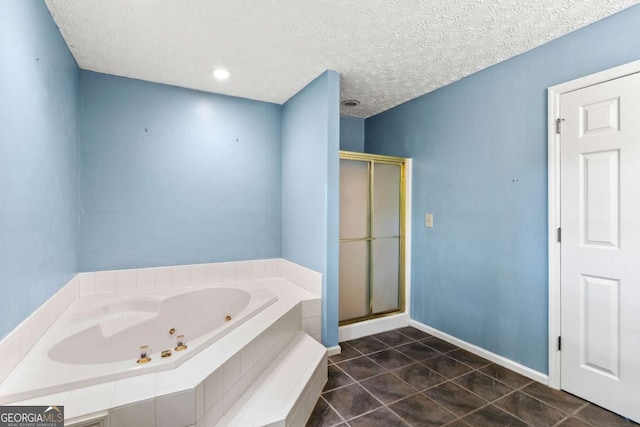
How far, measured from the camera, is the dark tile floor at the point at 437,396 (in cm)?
177

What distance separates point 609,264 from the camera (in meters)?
1.84

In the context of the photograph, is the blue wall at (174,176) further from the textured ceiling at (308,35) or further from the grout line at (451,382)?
the grout line at (451,382)

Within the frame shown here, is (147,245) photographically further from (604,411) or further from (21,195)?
(604,411)

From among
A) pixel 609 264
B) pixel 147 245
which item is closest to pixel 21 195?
pixel 147 245

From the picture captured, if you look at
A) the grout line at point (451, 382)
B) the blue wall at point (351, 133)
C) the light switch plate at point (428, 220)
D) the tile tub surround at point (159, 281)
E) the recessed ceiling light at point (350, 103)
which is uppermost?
the recessed ceiling light at point (350, 103)

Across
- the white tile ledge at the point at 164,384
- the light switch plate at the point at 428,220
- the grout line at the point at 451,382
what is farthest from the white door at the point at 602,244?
the white tile ledge at the point at 164,384

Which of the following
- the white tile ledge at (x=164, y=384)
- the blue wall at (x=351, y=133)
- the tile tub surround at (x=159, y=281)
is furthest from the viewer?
the blue wall at (x=351, y=133)

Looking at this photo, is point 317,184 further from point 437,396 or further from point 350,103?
point 437,396

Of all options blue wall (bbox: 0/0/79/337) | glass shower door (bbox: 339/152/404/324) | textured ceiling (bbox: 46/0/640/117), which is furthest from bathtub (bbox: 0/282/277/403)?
textured ceiling (bbox: 46/0/640/117)

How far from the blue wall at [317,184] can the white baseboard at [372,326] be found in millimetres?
305

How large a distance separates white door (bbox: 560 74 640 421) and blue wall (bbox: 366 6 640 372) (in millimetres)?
149

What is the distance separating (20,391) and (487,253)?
9.63 ft

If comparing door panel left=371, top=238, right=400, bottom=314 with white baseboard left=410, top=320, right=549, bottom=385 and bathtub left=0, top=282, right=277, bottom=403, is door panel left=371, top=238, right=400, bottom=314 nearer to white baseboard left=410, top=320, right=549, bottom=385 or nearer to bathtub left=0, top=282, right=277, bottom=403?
white baseboard left=410, top=320, right=549, bottom=385

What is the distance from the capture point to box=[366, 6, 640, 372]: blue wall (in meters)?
2.10
